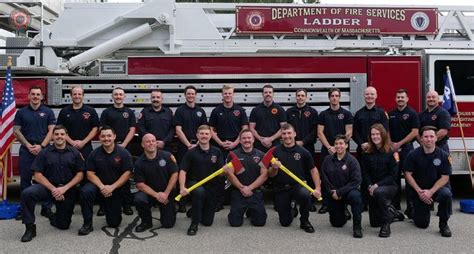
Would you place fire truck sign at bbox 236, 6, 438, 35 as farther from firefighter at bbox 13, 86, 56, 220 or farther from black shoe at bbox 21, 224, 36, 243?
black shoe at bbox 21, 224, 36, 243

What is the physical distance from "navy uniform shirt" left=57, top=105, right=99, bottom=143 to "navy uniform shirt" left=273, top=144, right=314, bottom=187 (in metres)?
2.72

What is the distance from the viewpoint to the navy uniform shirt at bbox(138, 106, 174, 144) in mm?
7621

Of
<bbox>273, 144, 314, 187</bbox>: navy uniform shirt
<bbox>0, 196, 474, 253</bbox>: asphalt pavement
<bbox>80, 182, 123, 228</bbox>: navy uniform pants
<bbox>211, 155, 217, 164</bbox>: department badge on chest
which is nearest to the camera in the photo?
<bbox>0, 196, 474, 253</bbox>: asphalt pavement

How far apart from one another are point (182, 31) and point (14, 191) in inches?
164

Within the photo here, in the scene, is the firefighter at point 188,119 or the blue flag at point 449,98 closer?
the firefighter at point 188,119

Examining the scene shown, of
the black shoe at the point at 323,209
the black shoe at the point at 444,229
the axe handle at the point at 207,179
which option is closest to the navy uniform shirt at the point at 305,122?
the black shoe at the point at 323,209

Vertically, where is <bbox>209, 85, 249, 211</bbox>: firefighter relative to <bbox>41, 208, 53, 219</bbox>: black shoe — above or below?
above

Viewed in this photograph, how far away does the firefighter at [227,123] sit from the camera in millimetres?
7680

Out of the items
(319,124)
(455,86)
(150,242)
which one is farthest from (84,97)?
(455,86)

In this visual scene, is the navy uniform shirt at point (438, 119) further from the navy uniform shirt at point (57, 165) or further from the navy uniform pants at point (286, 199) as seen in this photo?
the navy uniform shirt at point (57, 165)

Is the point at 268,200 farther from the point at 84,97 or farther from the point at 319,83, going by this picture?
the point at 84,97

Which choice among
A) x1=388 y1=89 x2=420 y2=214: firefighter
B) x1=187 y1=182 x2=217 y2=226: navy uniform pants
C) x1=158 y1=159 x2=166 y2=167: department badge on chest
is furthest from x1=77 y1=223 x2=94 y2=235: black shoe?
x1=388 y1=89 x2=420 y2=214: firefighter

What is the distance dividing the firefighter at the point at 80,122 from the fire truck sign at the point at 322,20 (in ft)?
8.79

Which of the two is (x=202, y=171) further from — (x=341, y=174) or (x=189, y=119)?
(x=341, y=174)
